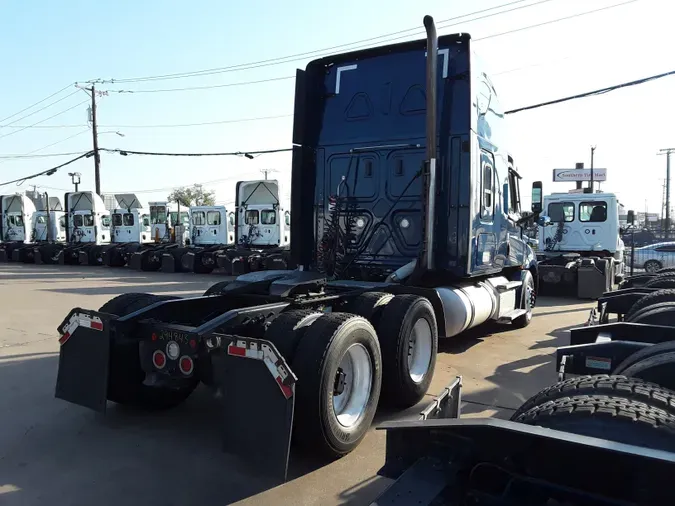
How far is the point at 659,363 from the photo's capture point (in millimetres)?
2607

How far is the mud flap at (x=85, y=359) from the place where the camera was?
4145mm

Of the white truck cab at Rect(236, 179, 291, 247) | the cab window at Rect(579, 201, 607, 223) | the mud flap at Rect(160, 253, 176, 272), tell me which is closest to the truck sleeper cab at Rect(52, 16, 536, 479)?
the cab window at Rect(579, 201, 607, 223)

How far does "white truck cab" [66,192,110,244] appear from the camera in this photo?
26.7m

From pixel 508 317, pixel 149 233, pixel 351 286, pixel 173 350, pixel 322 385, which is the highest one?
pixel 149 233

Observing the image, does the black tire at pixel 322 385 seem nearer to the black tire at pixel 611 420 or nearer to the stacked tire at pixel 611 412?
the stacked tire at pixel 611 412

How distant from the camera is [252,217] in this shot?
68.4 ft

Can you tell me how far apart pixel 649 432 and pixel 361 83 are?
6009 millimetres

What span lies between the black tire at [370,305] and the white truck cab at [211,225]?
1872 centimetres

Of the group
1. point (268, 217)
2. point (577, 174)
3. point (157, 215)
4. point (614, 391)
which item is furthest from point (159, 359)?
point (577, 174)

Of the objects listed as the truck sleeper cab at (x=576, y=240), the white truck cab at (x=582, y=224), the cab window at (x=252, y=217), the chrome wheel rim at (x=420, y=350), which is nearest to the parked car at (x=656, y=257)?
the truck sleeper cab at (x=576, y=240)

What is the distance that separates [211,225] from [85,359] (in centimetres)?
1970

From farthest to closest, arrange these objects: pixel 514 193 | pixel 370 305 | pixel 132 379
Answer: pixel 514 193 → pixel 370 305 → pixel 132 379

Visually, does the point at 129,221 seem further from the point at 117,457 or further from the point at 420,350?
the point at 117,457

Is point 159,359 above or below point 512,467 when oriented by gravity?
below
